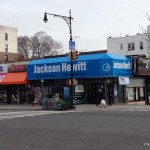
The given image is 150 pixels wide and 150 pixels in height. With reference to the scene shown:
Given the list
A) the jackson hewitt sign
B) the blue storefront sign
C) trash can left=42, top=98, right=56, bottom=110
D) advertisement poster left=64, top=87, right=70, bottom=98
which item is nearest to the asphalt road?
trash can left=42, top=98, right=56, bottom=110

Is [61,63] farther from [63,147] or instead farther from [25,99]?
[63,147]

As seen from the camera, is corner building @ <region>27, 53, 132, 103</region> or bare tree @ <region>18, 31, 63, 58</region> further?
bare tree @ <region>18, 31, 63, 58</region>

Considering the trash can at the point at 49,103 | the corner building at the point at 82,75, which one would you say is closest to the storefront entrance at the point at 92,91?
the corner building at the point at 82,75

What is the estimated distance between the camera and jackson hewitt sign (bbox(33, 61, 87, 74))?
3947 cm

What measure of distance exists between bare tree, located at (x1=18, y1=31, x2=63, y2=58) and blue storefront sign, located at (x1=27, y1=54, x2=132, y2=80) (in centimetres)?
5822

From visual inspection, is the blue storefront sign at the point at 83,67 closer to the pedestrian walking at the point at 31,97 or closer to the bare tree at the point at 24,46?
the pedestrian walking at the point at 31,97

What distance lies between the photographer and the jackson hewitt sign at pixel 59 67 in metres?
39.5

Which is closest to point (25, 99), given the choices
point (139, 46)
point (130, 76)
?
point (130, 76)

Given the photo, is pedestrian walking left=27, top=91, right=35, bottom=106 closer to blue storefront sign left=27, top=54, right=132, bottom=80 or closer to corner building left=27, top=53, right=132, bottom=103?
corner building left=27, top=53, right=132, bottom=103

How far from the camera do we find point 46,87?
44.2 m

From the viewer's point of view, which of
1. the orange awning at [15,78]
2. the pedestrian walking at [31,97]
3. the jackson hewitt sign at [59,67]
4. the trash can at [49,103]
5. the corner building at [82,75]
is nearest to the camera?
the trash can at [49,103]

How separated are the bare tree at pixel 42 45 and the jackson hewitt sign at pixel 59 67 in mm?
58413

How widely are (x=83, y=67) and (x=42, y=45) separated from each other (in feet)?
213

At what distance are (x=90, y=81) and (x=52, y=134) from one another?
25864 mm
